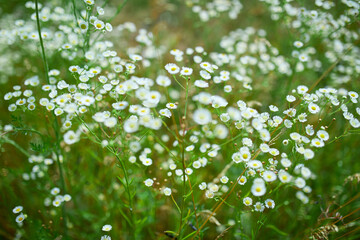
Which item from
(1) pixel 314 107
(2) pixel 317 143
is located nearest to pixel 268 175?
(2) pixel 317 143

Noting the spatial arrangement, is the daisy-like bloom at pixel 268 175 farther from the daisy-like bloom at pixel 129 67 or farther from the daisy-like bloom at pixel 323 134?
the daisy-like bloom at pixel 129 67

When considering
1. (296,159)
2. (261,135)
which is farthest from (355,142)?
(261,135)

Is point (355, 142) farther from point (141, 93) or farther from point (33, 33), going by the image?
point (33, 33)

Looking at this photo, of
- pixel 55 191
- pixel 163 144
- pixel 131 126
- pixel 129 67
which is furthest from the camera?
pixel 55 191

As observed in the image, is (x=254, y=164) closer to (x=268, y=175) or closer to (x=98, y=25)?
(x=268, y=175)

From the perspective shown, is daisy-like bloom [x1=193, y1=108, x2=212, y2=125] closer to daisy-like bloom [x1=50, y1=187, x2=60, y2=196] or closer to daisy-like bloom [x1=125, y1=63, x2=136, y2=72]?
daisy-like bloom [x1=125, y1=63, x2=136, y2=72]

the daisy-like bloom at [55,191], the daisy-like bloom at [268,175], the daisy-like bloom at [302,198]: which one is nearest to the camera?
the daisy-like bloom at [268,175]

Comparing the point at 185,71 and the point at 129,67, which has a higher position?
the point at 185,71

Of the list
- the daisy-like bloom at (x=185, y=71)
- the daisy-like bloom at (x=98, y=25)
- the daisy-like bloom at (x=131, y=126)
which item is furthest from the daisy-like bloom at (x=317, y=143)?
the daisy-like bloom at (x=98, y=25)

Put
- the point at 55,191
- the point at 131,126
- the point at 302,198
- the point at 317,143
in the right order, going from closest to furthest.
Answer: the point at 131,126
the point at 317,143
the point at 55,191
the point at 302,198
